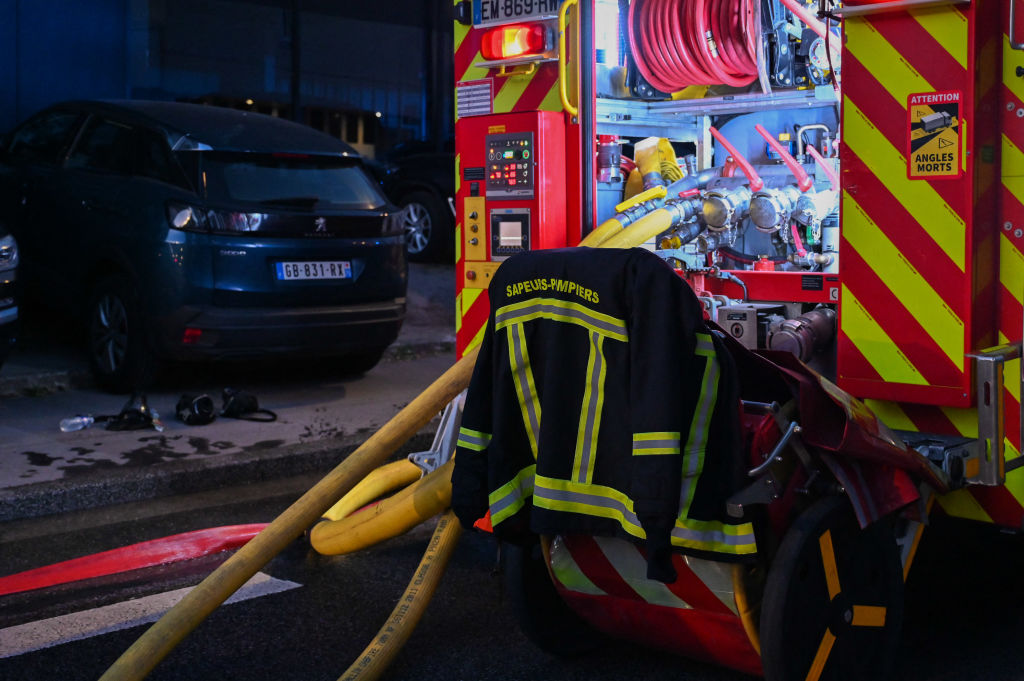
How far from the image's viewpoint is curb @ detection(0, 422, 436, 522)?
558cm

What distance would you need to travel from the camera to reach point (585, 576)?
11.3 ft

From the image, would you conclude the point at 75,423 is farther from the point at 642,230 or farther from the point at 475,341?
the point at 642,230

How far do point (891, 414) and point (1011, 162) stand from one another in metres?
0.87

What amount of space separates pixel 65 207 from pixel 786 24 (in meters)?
4.91

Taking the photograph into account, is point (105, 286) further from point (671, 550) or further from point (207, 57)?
point (207, 57)

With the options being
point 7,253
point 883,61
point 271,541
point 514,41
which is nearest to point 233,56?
point 7,253

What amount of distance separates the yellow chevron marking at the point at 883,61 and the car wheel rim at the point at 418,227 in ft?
30.4

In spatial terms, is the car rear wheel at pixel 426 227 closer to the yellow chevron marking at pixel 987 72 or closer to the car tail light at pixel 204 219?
the car tail light at pixel 204 219

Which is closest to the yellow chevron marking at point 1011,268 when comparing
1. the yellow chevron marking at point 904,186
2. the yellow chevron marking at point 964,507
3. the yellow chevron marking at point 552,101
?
the yellow chevron marking at point 904,186

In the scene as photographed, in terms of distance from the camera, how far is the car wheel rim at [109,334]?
7.59 m

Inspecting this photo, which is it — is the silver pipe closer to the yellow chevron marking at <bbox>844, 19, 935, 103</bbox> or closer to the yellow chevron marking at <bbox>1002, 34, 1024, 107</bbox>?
the yellow chevron marking at <bbox>844, 19, 935, 103</bbox>

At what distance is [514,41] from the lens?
4781 millimetres

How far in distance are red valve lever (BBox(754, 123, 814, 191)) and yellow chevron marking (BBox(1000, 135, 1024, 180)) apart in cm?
A: 186

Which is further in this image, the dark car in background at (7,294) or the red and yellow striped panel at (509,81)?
the dark car in background at (7,294)
